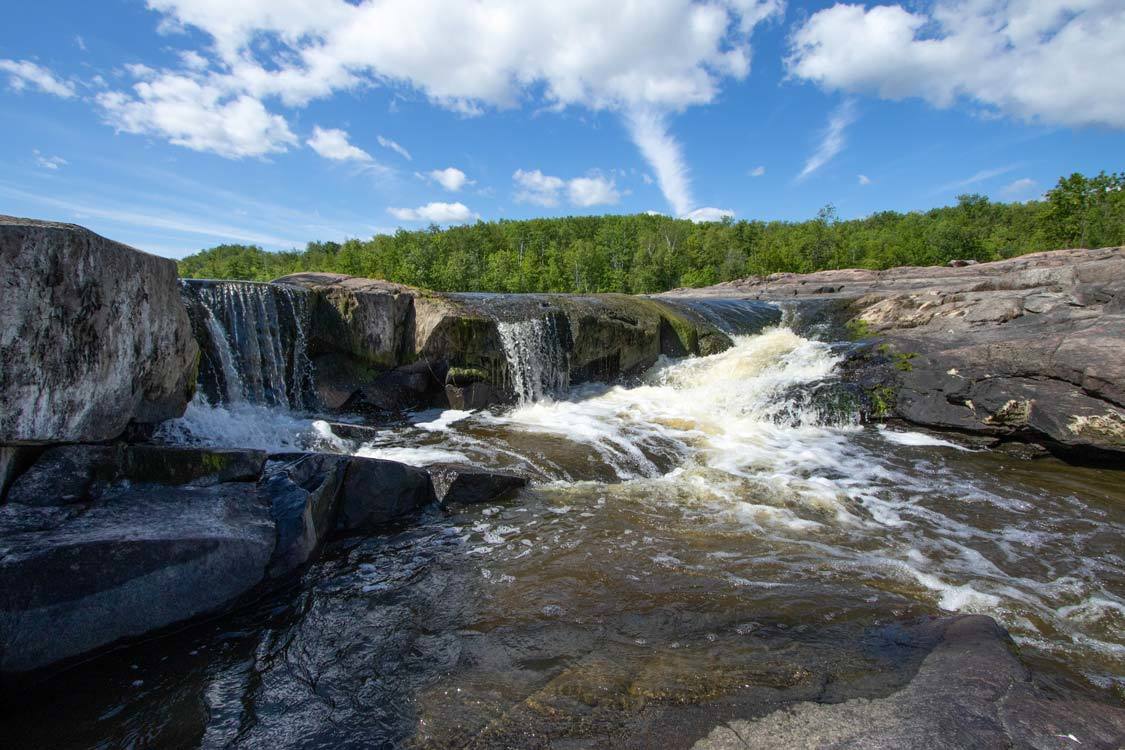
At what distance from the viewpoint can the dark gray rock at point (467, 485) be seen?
6.69 m

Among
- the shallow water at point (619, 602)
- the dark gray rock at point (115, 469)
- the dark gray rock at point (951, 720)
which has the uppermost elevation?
the dark gray rock at point (115, 469)

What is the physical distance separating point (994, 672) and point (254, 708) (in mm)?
4435

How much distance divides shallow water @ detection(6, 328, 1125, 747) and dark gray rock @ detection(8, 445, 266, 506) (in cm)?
141

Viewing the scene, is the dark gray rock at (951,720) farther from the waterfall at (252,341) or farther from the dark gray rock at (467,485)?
the waterfall at (252,341)

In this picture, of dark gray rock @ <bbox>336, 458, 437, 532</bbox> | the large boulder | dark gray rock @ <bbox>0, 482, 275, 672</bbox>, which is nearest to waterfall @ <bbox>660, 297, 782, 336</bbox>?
dark gray rock @ <bbox>336, 458, 437, 532</bbox>

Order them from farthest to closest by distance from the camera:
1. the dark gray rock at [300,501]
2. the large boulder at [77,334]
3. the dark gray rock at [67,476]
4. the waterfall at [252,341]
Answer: the waterfall at [252,341] → the dark gray rock at [300,501] → the dark gray rock at [67,476] → the large boulder at [77,334]

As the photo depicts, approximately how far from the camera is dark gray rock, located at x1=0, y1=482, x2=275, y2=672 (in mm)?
3402

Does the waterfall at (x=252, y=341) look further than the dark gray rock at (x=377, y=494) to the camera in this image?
Yes

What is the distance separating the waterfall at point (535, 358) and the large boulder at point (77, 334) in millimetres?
7202

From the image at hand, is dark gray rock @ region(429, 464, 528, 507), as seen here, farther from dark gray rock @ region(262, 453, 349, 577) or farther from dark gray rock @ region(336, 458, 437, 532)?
dark gray rock @ region(262, 453, 349, 577)

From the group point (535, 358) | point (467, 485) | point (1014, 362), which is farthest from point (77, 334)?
point (1014, 362)

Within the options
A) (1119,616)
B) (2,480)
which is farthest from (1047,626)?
(2,480)

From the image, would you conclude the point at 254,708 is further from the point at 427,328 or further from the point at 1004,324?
the point at 1004,324

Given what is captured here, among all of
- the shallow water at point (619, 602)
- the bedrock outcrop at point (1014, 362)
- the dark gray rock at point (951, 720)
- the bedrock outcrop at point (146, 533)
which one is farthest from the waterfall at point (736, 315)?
the dark gray rock at point (951, 720)
